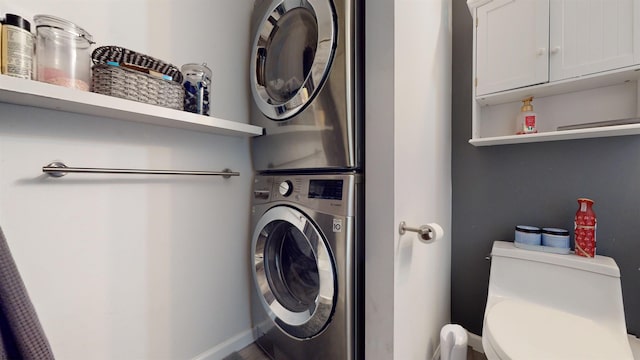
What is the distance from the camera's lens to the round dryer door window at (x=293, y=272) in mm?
987

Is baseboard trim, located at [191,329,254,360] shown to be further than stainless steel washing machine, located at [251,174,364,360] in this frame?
Yes

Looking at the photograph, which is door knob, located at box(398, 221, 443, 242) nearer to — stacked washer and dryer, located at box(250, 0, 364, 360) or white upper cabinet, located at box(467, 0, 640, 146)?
stacked washer and dryer, located at box(250, 0, 364, 360)

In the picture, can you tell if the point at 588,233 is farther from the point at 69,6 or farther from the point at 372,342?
the point at 69,6

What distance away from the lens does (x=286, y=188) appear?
1.13 metres

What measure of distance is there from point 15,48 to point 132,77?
0.26 metres

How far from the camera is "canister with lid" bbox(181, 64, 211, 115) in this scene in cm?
107

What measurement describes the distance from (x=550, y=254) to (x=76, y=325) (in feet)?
6.29

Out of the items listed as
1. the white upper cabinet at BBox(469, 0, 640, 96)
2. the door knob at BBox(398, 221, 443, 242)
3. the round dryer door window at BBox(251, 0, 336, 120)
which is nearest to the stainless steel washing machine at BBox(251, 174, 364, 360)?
the door knob at BBox(398, 221, 443, 242)

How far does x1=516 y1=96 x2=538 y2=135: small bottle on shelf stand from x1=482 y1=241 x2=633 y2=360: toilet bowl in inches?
22.6

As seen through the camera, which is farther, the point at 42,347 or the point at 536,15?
the point at 536,15

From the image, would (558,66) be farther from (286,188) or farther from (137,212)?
(137,212)

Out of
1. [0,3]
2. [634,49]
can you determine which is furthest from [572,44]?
[0,3]

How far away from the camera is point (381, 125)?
2.93 feet

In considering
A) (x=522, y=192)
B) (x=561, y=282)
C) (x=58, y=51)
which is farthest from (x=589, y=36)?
(x=58, y=51)
